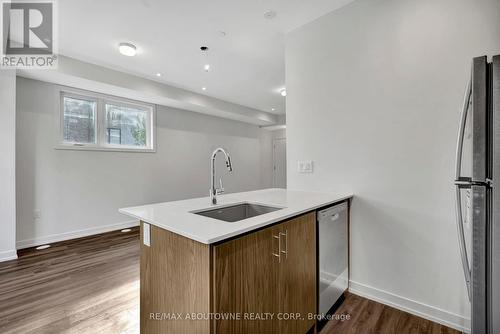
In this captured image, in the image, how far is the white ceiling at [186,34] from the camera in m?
2.12

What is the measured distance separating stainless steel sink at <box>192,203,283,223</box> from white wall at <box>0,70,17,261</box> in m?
2.91

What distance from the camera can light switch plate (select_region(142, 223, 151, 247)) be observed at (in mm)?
1277

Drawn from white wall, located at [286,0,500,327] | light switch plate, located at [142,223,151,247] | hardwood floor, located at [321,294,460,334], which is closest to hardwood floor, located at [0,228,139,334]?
light switch plate, located at [142,223,151,247]

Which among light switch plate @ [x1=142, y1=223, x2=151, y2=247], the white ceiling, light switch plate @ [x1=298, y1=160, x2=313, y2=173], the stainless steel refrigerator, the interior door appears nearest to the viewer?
the stainless steel refrigerator

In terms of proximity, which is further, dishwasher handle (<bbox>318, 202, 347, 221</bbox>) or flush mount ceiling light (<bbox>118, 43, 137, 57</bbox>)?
flush mount ceiling light (<bbox>118, 43, 137, 57</bbox>)

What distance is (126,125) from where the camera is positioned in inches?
166

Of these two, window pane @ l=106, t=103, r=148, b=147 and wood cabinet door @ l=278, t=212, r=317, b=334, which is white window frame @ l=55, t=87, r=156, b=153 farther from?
wood cabinet door @ l=278, t=212, r=317, b=334

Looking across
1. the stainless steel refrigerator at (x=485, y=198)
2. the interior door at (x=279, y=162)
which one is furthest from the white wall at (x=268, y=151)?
the stainless steel refrigerator at (x=485, y=198)

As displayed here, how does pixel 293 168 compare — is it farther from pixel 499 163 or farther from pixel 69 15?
pixel 69 15

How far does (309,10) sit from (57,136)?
150 inches

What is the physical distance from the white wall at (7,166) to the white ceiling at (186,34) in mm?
762

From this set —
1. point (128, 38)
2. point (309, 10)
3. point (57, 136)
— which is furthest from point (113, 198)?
point (309, 10)

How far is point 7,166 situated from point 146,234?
2806 millimetres

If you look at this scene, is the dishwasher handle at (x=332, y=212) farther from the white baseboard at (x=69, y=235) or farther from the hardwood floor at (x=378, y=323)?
the white baseboard at (x=69, y=235)
